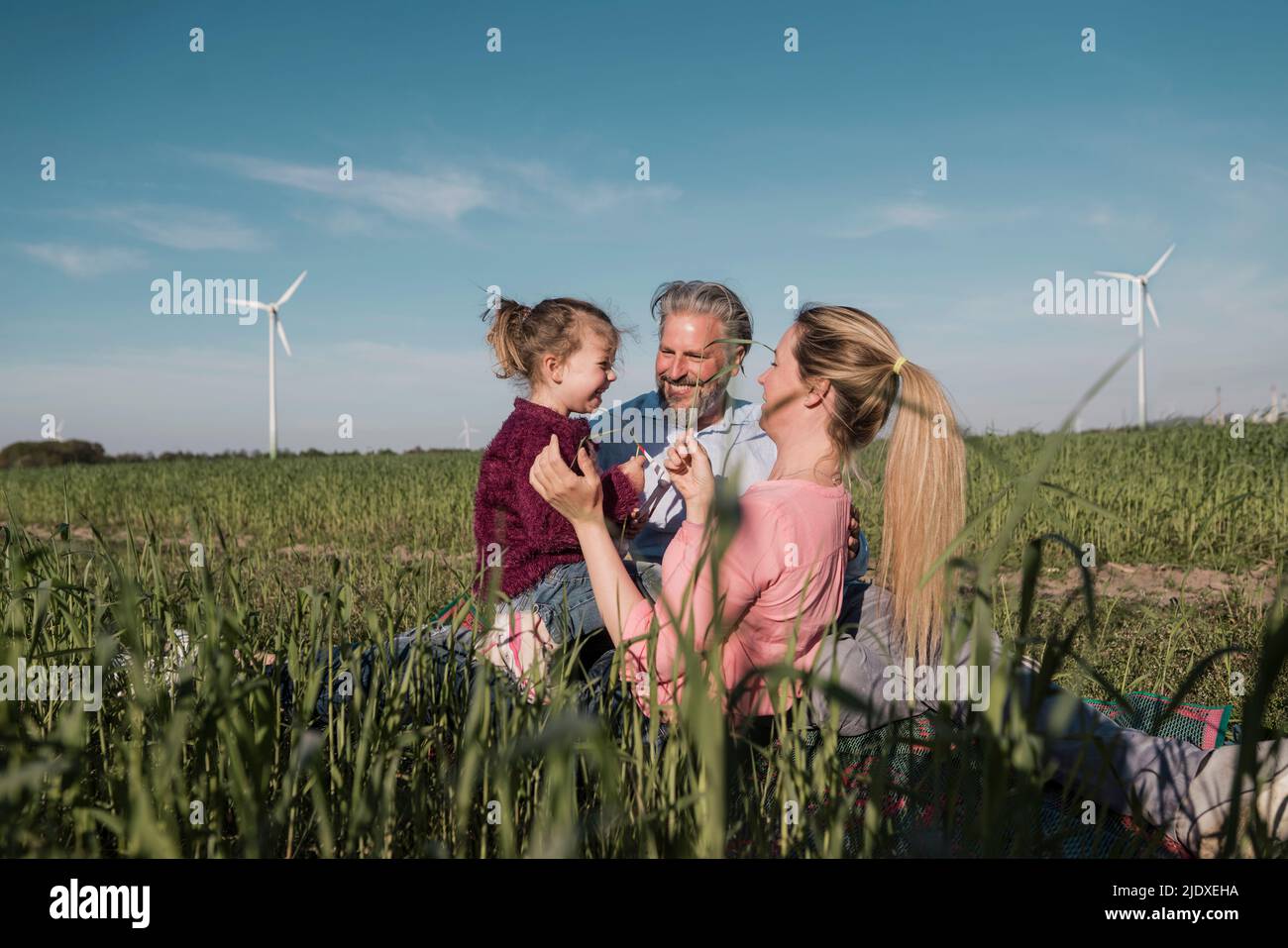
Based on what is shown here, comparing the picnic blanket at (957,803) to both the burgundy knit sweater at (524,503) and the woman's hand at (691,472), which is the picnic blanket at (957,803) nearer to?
the woman's hand at (691,472)

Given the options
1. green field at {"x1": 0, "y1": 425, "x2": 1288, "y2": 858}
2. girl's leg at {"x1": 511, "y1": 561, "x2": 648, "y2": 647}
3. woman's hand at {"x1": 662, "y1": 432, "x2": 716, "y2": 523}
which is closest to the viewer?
green field at {"x1": 0, "y1": 425, "x2": 1288, "y2": 858}

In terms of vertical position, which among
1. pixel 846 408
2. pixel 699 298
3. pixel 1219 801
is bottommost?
pixel 1219 801

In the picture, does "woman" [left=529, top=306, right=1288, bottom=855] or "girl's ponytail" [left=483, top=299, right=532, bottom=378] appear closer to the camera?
"woman" [left=529, top=306, right=1288, bottom=855]

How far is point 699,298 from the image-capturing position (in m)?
4.03

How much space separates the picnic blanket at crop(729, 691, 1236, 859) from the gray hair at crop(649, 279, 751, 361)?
2.03m

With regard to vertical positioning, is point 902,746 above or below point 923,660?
below

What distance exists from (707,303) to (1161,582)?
160 inches

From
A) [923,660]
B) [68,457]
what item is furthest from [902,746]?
[68,457]

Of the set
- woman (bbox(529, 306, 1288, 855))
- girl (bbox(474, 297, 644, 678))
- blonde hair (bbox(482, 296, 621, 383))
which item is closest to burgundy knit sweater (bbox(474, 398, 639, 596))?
girl (bbox(474, 297, 644, 678))

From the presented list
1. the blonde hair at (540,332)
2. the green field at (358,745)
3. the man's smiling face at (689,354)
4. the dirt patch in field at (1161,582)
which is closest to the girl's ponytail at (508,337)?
the blonde hair at (540,332)

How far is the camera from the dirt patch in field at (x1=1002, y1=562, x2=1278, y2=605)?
17.1 feet

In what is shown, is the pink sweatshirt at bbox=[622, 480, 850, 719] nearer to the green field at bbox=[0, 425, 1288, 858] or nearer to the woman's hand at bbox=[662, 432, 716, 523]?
the woman's hand at bbox=[662, 432, 716, 523]
